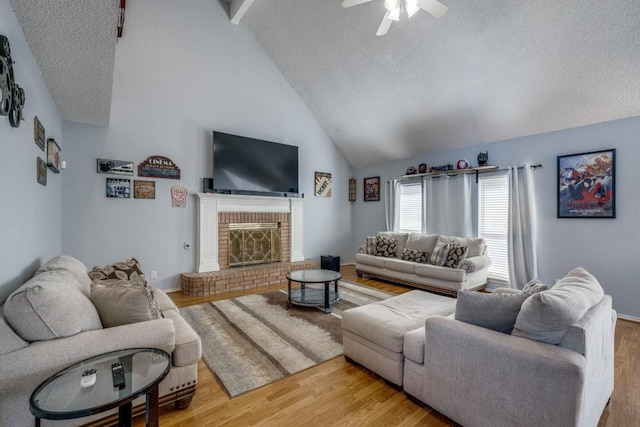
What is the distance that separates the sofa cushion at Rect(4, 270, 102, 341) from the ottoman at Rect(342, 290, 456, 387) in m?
1.80

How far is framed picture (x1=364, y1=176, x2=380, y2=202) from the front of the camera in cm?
668

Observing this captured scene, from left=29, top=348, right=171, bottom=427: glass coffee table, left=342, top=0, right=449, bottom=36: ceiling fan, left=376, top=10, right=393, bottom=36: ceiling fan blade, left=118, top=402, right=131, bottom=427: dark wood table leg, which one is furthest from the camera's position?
left=376, top=10, right=393, bottom=36: ceiling fan blade

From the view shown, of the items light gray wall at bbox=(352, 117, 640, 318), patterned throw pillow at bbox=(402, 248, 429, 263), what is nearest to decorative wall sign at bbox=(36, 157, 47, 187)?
patterned throw pillow at bbox=(402, 248, 429, 263)

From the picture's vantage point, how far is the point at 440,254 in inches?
185

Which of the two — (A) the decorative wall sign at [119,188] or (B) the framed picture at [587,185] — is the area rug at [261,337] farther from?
(B) the framed picture at [587,185]

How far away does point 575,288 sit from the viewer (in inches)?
68.8

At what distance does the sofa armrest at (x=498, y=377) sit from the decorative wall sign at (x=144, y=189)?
4.29 m

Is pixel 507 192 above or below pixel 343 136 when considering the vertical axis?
below

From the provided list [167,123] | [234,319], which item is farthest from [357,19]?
[234,319]

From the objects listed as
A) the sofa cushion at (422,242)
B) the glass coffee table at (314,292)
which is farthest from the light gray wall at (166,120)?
the sofa cushion at (422,242)

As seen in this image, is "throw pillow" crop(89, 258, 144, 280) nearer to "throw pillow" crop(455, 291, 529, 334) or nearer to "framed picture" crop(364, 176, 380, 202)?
"throw pillow" crop(455, 291, 529, 334)

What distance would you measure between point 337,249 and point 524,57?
15.7ft

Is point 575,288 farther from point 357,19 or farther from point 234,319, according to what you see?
point 357,19

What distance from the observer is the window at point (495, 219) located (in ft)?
15.4
